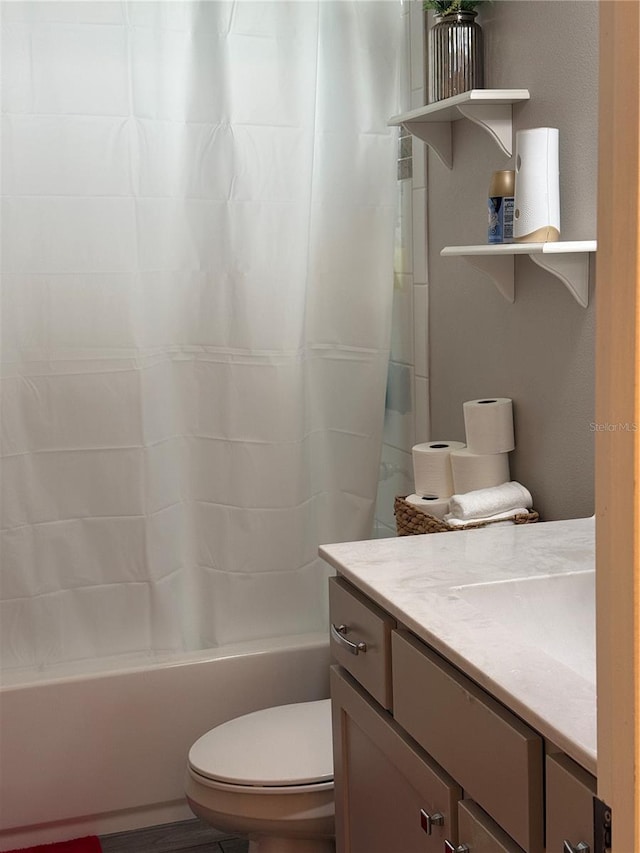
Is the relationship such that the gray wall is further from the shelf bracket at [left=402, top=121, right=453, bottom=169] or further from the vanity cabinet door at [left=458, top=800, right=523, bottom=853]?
the vanity cabinet door at [left=458, top=800, right=523, bottom=853]

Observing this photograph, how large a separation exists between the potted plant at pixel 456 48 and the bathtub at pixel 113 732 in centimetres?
133

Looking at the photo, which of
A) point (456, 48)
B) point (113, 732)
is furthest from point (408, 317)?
point (113, 732)

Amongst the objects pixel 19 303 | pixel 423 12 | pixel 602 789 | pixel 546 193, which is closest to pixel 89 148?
pixel 19 303

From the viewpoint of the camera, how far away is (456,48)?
6.50 feet

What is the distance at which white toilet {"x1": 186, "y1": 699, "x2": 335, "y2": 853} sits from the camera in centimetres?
178

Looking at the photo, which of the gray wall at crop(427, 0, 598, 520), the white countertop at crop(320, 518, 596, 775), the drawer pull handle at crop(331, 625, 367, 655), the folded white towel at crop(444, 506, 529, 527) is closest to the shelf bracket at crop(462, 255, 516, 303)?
the gray wall at crop(427, 0, 598, 520)

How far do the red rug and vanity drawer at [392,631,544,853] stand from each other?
1235 millimetres

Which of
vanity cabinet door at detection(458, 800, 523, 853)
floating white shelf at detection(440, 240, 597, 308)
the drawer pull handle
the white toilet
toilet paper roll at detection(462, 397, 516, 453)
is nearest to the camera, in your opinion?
vanity cabinet door at detection(458, 800, 523, 853)

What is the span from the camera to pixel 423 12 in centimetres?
229

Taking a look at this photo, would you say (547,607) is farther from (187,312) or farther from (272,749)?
(187,312)

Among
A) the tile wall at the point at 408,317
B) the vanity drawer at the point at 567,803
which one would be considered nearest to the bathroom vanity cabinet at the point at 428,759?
the vanity drawer at the point at 567,803

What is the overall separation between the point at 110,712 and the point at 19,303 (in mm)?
950

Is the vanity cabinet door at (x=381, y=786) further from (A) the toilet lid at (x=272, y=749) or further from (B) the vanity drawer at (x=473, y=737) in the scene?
(A) the toilet lid at (x=272, y=749)

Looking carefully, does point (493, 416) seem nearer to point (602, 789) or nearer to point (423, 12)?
point (423, 12)
